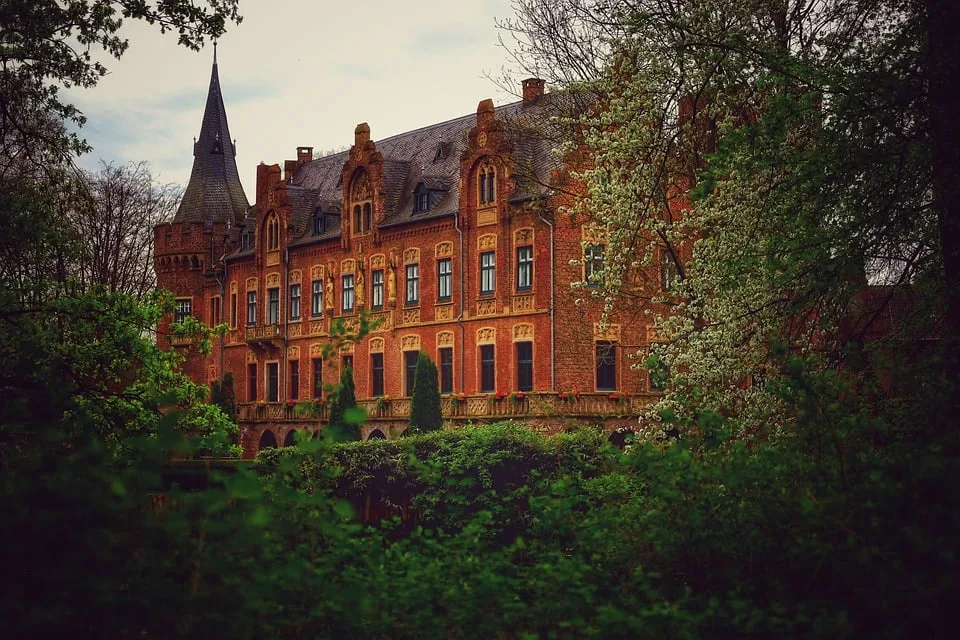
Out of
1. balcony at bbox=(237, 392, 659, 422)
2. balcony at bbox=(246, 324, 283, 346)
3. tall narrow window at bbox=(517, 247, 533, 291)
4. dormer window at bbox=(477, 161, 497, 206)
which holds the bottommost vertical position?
balcony at bbox=(237, 392, 659, 422)

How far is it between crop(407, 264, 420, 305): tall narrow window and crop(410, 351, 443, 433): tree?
617 cm

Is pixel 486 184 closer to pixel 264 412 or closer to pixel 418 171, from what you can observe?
pixel 418 171

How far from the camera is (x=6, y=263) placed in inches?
618

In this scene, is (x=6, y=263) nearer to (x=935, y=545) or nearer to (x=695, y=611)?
(x=695, y=611)

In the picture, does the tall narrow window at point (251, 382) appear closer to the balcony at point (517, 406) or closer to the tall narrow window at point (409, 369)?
the balcony at point (517, 406)

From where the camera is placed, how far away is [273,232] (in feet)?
184

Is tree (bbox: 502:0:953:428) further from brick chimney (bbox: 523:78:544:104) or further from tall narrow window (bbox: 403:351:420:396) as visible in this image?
tall narrow window (bbox: 403:351:420:396)

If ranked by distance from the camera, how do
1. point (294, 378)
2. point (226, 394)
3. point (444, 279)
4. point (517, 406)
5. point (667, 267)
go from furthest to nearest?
point (294, 378) → point (226, 394) → point (444, 279) → point (517, 406) → point (667, 267)

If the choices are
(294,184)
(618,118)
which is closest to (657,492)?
Result: (618,118)

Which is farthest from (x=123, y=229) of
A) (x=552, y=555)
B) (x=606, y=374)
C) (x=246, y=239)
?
(x=552, y=555)

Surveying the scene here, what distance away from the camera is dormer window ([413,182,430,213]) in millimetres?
47375

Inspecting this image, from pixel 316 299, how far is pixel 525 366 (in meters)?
14.0

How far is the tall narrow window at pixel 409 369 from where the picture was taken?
1859 inches

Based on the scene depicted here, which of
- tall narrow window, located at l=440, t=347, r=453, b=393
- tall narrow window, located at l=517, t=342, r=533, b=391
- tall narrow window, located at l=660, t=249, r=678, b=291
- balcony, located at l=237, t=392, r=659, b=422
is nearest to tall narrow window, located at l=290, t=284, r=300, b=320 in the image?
balcony, located at l=237, t=392, r=659, b=422
